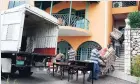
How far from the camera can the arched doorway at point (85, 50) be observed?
18.4 m

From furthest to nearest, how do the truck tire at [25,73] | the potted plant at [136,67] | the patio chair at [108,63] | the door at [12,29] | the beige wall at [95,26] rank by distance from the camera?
the beige wall at [95,26], the potted plant at [136,67], the patio chair at [108,63], the truck tire at [25,73], the door at [12,29]

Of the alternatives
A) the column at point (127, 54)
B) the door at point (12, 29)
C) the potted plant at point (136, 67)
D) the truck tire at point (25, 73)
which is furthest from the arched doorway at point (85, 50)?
the door at point (12, 29)

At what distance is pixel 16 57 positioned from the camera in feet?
30.0

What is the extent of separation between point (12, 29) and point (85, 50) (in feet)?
32.7

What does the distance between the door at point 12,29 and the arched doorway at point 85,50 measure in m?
9.59

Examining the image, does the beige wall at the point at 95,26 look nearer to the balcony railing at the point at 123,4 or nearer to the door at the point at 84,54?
the door at the point at 84,54

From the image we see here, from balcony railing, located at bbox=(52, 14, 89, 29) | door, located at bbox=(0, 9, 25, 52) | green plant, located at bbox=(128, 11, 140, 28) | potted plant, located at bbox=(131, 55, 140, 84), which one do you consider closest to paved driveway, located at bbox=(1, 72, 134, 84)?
potted plant, located at bbox=(131, 55, 140, 84)

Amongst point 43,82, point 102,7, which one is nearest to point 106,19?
point 102,7

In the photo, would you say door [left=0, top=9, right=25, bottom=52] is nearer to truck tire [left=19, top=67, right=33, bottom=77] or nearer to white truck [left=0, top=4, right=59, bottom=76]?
white truck [left=0, top=4, right=59, bottom=76]

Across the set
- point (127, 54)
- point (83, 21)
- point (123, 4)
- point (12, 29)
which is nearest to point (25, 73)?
point (12, 29)

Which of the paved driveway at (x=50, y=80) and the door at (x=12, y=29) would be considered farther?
the paved driveway at (x=50, y=80)

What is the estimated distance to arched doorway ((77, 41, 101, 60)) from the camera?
725 inches

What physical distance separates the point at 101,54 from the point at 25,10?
445 cm

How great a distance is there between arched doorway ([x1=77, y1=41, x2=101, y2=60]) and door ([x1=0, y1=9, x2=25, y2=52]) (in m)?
9.59
